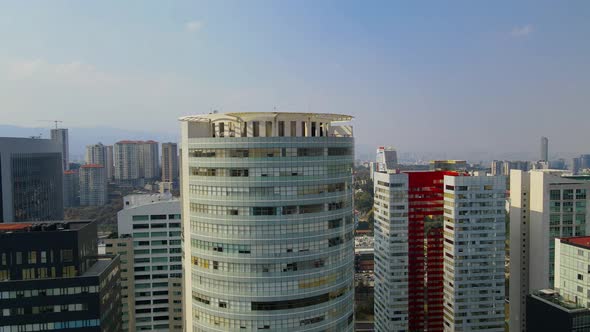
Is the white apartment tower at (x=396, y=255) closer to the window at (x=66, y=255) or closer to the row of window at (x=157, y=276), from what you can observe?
the row of window at (x=157, y=276)

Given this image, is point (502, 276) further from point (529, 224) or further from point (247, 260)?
point (247, 260)

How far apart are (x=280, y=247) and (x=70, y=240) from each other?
68.8 ft

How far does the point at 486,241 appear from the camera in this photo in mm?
62375

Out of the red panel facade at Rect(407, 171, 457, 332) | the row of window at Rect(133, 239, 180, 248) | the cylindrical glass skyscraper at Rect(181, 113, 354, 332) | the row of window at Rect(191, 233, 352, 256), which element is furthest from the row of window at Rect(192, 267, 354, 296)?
the red panel facade at Rect(407, 171, 457, 332)

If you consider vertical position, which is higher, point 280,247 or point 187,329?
point 280,247

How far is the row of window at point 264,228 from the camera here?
32031 mm

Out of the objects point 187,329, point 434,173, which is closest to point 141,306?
point 187,329

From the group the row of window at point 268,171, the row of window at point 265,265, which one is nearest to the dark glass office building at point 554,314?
the row of window at point 265,265

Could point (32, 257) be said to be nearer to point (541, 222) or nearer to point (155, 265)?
point (155, 265)

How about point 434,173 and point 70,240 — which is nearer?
point 70,240

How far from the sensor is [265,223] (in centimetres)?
3200

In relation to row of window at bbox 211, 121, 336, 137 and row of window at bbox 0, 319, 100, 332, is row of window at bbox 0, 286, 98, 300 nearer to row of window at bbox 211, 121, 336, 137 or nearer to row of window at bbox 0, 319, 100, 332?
row of window at bbox 0, 319, 100, 332

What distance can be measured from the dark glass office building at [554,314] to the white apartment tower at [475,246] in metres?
19.5

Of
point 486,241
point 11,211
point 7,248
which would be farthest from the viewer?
point 11,211
